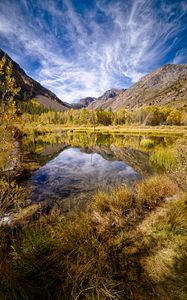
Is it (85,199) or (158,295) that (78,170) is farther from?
(158,295)

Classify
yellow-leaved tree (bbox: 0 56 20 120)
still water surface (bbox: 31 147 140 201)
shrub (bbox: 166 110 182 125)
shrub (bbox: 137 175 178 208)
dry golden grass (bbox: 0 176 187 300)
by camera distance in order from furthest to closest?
shrub (bbox: 166 110 182 125) < still water surface (bbox: 31 147 140 201) < shrub (bbox: 137 175 178 208) < yellow-leaved tree (bbox: 0 56 20 120) < dry golden grass (bbox: 0 176 187 300)

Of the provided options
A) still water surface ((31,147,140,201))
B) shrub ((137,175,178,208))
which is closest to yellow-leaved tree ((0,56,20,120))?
shrub ((137,175,178,208))

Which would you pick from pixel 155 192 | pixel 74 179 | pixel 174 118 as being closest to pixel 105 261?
pixel 155 192

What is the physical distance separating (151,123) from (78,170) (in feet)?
262

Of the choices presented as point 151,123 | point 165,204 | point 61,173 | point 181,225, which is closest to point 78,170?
point 61,173

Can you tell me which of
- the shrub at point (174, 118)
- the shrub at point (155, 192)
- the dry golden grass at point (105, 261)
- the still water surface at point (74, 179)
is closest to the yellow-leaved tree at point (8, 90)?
the dry golden grass at point (105, 261)

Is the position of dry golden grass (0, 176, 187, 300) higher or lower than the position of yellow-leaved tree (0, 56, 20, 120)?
lower

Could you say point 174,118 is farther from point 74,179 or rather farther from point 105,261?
point 105,261

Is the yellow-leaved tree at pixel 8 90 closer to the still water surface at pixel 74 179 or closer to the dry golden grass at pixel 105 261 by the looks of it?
the dry golden grass at pixel 105 261

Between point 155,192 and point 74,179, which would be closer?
point 155,192

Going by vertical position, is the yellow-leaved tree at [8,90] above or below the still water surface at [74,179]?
above

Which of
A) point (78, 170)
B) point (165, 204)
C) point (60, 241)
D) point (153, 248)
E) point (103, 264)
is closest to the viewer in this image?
point (103, 264)

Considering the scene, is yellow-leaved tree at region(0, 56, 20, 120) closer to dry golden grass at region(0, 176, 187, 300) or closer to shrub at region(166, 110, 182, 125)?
dry golden grass at region(0, 176, 187, 300)

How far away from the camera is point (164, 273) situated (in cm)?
332
